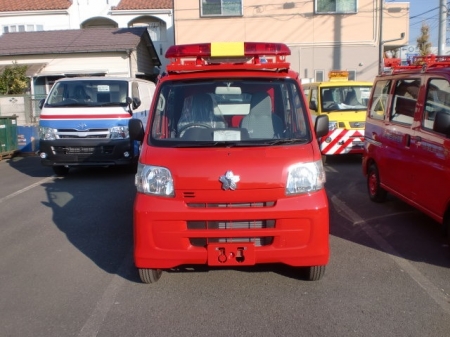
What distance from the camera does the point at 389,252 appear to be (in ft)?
20.9

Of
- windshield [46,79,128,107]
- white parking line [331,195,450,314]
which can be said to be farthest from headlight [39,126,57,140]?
white parking line [331,195,450,314]

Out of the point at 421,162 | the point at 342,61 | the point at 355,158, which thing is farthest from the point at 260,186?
the point at 342,61

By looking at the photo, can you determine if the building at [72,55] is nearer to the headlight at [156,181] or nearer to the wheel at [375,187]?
the wheel at [375,187]

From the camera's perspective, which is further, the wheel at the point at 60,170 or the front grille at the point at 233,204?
the wheel at the point at 60,170

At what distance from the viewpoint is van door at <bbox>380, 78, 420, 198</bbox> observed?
7.18 meters

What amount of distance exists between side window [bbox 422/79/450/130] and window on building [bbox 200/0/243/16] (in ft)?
69.0

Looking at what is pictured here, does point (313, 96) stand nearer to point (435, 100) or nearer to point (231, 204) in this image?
point (435, 100)

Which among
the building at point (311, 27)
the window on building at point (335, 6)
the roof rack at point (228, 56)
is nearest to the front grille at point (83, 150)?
the roof rack at point (228, 56)

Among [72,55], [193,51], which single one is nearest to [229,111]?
[193,51]

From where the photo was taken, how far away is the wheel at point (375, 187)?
28.2 ft

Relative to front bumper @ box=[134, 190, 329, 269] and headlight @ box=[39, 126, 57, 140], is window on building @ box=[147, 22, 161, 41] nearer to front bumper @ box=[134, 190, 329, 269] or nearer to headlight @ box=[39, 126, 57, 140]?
headlight @ box=[39, 126, 57, 140]

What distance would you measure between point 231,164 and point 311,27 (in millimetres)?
22997

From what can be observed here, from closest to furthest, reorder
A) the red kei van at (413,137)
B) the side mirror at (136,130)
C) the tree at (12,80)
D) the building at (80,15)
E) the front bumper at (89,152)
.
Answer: the side mirror at (136,130) → the red kei van at (413,137) → the front bumper at (89,152) → the tree at (12,80) → the building at (80,15)

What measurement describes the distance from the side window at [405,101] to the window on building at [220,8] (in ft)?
65.1
